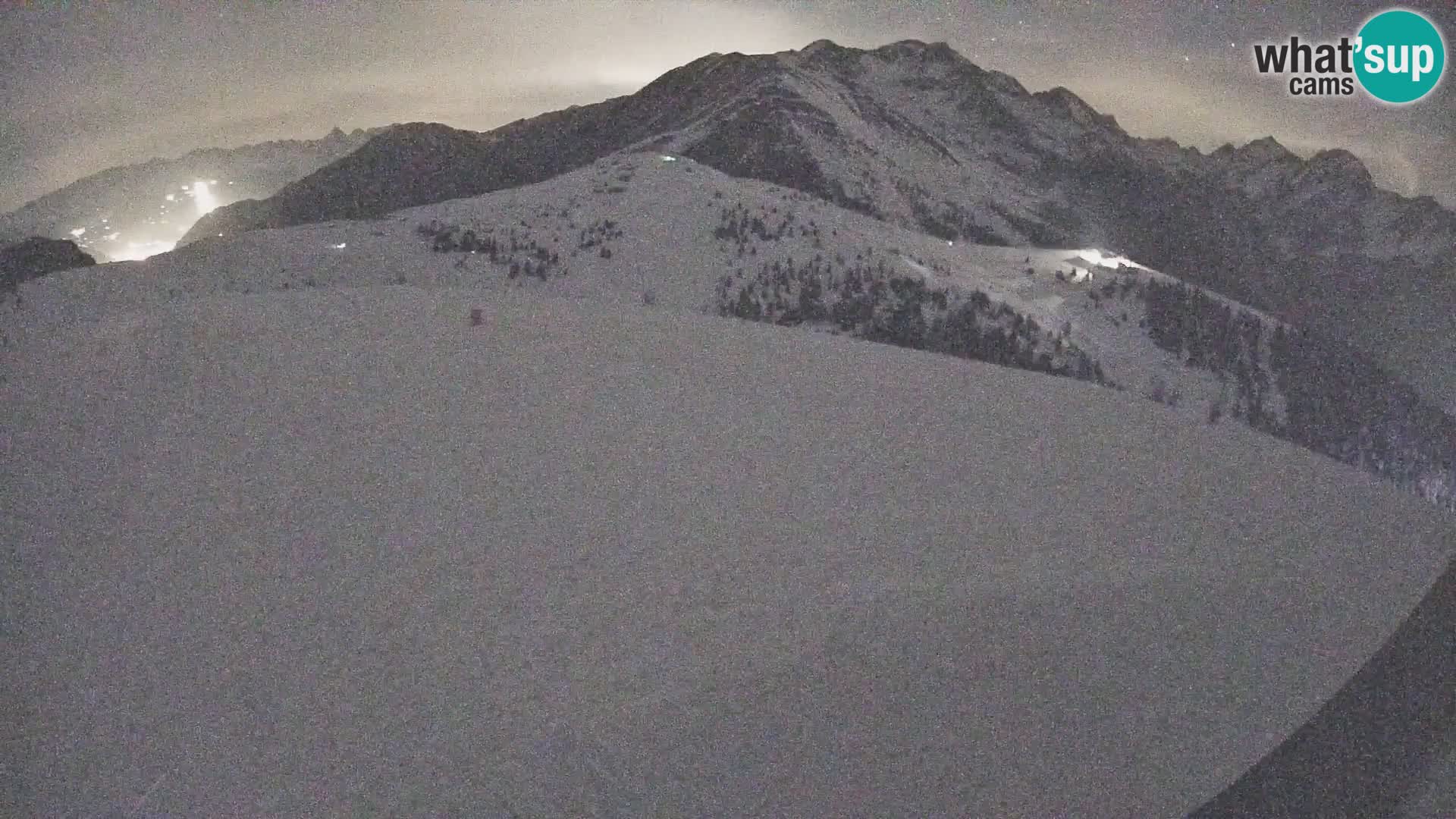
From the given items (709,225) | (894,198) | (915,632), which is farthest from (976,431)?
(894,198)

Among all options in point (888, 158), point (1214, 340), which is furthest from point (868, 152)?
point (1214, 340)

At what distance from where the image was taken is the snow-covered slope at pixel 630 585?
336 centimetres

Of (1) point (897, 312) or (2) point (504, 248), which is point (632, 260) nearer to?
(2) point (504, 248)

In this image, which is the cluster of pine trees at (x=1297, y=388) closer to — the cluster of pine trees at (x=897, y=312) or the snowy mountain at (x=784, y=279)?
the snowy mountain at (x=784, y=279)

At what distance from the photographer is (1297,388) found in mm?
31016

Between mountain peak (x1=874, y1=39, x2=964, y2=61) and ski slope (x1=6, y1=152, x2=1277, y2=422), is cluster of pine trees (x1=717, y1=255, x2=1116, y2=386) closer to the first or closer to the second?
ski slope (x1=6, y1=152, x2=1277, y2=422)

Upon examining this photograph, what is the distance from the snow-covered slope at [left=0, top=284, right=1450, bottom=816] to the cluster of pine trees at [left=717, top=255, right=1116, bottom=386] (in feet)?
29.1

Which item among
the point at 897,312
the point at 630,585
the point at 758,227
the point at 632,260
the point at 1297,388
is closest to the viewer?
the point at 630,585

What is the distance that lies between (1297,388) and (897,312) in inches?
905

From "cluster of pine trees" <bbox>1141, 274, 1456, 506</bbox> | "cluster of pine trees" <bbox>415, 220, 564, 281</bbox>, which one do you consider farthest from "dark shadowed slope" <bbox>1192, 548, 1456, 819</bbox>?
"cluster of pine trees" <bbox>1141, 274, 1456, 506</bbox>

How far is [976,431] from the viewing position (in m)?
6.34

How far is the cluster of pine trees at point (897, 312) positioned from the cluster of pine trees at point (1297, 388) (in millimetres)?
5778

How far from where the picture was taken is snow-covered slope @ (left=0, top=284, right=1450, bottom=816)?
3.36 metres

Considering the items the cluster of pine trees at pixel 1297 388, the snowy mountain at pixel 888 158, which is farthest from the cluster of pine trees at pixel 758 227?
the snowy mountain at pixel 888 158
